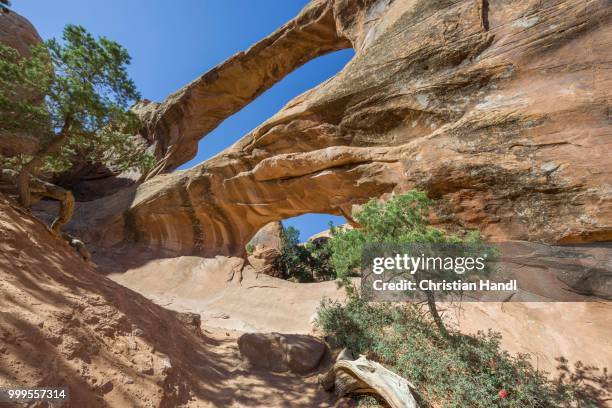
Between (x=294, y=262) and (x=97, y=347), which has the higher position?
(x=294, y=262)

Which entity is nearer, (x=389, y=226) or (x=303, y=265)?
(x=389, y=226)

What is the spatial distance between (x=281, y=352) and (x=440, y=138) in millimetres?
6338

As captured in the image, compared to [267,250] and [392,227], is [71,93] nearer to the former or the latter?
[392,227]

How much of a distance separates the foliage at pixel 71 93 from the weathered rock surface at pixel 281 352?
6076mm

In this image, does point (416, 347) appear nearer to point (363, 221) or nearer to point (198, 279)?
point (363, 221)

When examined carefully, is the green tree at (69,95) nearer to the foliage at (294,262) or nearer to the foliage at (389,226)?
the foliage at (389,226)

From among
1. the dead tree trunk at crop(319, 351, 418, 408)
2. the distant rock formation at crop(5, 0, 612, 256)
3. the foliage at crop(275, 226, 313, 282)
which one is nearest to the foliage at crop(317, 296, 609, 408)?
the dead tree trunk at crop(319, 351, 418, 408)

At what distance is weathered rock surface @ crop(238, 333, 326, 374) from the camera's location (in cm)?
532

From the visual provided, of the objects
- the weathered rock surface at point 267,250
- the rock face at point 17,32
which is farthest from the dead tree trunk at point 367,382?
the rock face at point 17,32

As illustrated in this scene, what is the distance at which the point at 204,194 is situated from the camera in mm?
12742

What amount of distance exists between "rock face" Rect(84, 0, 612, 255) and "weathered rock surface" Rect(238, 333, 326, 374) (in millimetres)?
4459

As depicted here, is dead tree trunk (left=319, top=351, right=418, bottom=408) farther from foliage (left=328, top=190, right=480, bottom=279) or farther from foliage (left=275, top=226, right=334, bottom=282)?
foliage (left=275, top=226, right=334, bottom=282)

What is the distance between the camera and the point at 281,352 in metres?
5.47

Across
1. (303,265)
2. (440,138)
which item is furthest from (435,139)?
(303,265)
